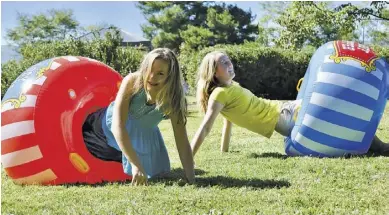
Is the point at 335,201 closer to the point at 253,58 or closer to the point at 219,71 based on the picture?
the point at 219,71

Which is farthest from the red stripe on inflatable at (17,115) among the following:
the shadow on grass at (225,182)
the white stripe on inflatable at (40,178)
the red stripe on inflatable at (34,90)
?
the shadow on grass at (225,182)

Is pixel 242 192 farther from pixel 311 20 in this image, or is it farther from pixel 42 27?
pixel 42 27

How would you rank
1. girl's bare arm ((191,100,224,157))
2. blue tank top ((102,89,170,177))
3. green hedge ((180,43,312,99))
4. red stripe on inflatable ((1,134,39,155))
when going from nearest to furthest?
red stripe on inflatable ((1,134,39,155))
blue tank top ((102,89,170,177))
girl's bare arm ((191,100,224,157))
green hedge ((180,43,312,99))

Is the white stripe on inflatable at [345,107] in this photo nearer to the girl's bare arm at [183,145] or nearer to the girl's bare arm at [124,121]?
the girl's bare arm at [183,145]

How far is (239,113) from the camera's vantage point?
6.29m

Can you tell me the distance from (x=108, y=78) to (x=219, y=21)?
3753cm

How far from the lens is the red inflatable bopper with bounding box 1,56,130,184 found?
4648 millimetres

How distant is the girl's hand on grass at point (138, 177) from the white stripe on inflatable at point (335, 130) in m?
2.25

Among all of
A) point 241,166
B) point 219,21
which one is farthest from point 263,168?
point 219,21

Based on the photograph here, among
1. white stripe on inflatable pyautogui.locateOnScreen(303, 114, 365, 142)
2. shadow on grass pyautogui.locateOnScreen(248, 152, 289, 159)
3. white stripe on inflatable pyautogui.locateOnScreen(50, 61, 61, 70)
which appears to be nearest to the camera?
white stripe on inflatable pyautogui.locateOnScreen(50, 61, 61, 70)

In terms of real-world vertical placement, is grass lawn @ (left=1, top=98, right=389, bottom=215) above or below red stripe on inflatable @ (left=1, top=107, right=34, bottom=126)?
below

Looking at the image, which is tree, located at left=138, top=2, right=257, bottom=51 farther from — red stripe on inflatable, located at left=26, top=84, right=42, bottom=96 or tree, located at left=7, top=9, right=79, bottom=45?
red stripe on inflatable, located at left=26, top=84, right=42, bottom=96

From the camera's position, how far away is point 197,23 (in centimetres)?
4503

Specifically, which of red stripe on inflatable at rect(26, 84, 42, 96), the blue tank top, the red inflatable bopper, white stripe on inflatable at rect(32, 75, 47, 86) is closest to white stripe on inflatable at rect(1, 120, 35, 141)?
the red inflatable bopper
